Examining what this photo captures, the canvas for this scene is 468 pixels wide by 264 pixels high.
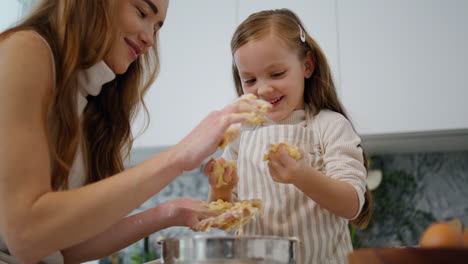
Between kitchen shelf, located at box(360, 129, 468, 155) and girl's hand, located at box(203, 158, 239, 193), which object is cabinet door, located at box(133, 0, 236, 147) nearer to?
kitchen shelf, located at box(360, 129, 468, 155)

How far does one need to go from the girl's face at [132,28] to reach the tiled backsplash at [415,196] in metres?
1.43

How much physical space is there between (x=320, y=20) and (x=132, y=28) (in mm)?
1386

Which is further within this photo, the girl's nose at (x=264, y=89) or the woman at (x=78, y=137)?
the girl's nose at (x=264, y=89)

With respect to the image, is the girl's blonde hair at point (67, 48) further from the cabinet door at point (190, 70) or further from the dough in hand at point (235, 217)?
Result: the cabinet door at point (190, 70)

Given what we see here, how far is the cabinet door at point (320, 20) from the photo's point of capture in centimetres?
219

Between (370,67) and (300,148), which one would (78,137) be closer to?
(300,148)

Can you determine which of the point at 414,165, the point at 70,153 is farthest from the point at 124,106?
the point at 414,165

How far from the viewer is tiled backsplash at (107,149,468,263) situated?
2.45 m

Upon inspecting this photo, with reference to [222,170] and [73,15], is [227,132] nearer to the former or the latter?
[222,170]

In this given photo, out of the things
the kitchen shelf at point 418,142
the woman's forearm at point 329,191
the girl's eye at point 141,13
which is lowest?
the kitchen shelf at point 418,142

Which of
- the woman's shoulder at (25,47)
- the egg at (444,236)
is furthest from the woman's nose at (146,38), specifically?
the egg at (444,236)

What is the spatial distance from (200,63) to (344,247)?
4.81 feet

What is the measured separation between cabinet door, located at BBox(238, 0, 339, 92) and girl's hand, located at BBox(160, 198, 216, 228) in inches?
50.8

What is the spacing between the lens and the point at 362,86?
2.13 m
